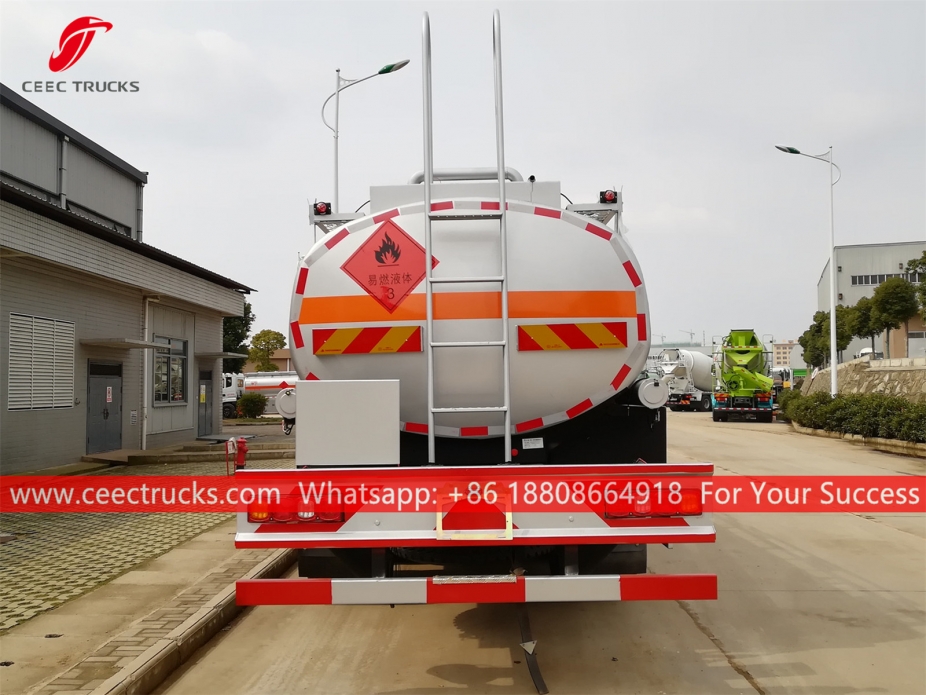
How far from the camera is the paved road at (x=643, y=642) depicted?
13.9 ft

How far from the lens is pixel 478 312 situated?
4371 millimetres

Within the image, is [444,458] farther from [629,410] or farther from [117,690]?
[117,690]

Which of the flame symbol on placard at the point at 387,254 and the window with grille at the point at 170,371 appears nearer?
the flame symbol on placard at the point at 387,254

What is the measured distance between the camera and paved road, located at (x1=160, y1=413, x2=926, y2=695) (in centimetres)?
422

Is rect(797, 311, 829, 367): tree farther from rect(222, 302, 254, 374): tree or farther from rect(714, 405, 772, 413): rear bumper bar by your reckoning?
rect(222, 302, 254, 374): tree

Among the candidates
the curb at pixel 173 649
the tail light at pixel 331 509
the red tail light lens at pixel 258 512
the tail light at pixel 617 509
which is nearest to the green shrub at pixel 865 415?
the tail light at pixel 617 509

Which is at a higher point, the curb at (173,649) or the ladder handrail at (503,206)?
the ladder handrail at (503,206)

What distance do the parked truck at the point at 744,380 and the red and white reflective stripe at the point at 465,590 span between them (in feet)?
90.0

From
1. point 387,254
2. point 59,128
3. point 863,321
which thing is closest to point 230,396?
point 59,128

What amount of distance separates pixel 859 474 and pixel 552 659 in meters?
11.3

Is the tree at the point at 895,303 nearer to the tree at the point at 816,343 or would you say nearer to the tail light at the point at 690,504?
the tree at the point at 816,343

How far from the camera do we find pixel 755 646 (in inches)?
188

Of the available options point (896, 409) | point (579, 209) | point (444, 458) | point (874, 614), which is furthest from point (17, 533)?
point (896, 409)

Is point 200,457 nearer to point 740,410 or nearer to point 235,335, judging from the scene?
point 740,410
